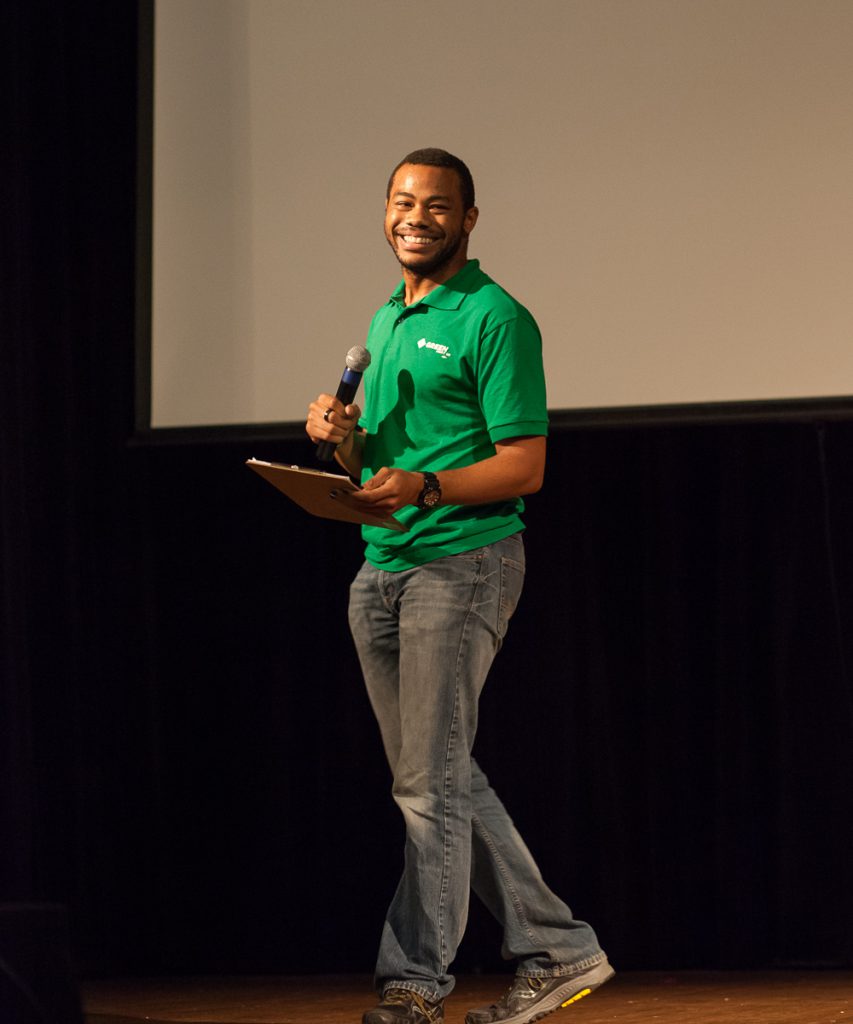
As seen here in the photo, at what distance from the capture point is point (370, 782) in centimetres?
301

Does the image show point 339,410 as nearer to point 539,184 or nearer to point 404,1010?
point 404,1010

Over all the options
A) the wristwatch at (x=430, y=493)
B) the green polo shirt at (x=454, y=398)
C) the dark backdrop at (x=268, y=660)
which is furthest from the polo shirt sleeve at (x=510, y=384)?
the dark backdrop at (x=268, y=660)

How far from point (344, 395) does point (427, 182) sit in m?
0.37

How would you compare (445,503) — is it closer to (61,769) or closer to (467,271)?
(467,271)

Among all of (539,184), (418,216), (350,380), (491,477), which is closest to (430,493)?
(491,477)

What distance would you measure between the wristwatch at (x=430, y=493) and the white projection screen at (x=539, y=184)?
0.82m

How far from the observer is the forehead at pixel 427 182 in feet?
7.11

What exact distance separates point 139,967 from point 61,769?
0.46m

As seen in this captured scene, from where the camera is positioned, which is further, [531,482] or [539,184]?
[539,184]

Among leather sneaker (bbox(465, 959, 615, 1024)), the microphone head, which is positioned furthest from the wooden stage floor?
the microphone head

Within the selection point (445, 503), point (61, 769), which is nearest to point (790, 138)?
point (445, 503)

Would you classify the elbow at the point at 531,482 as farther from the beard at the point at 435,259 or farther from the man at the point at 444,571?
the beard at the point at 435,259

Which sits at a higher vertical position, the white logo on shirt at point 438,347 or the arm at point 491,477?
the white logo on shirt at point 438,347

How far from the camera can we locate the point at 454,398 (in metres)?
2.17
